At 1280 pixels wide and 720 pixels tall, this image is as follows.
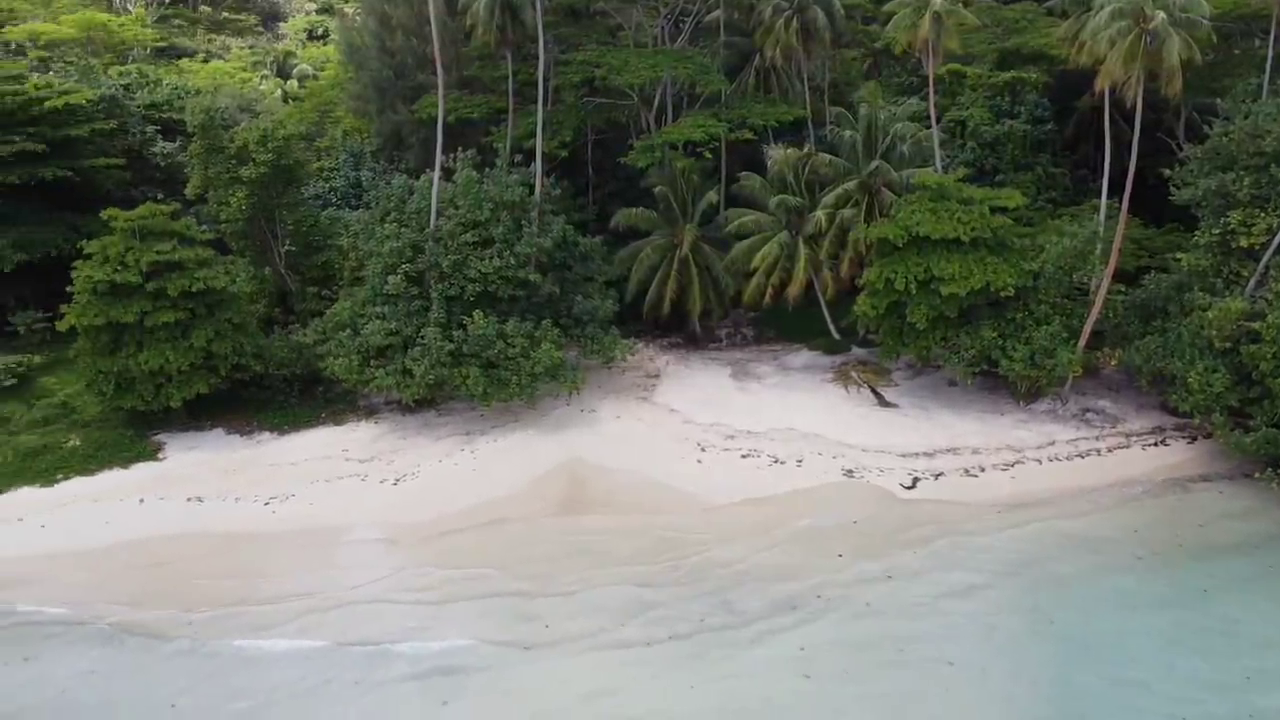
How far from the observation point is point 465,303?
17266 millimetres

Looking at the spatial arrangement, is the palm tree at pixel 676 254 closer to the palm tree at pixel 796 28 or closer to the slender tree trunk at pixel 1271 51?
the palm tree at pixel 796 28

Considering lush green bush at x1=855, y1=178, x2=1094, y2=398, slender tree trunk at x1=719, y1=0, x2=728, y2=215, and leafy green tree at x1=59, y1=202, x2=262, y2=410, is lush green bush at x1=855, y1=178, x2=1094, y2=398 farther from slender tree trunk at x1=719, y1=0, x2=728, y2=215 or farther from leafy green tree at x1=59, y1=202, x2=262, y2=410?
leafy green tree at x1=59, y1=202, x2=262, y2=410

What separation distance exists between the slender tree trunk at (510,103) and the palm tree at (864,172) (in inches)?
299

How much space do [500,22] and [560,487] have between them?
10.9 meters

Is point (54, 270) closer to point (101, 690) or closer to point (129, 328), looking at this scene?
point (129, 328)

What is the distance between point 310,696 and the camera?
408 inches

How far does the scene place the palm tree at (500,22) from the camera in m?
19.2

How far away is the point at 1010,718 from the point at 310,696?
8187mm

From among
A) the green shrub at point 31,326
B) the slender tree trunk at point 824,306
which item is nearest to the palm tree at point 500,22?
the slender tree trunk at point 824,306

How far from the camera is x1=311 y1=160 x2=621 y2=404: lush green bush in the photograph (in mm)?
16453

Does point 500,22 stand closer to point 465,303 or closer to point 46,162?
point 465,303

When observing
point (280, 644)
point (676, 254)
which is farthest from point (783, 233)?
point (280, 644)

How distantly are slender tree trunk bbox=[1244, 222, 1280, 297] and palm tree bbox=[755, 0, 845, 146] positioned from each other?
414 inches

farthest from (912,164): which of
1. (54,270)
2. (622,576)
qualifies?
(54,270)
